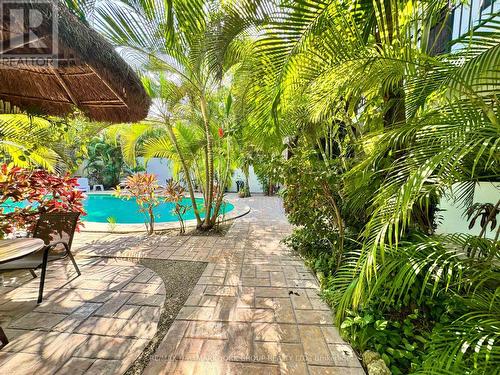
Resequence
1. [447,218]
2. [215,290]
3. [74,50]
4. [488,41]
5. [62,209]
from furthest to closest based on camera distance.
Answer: [447,218], [62,209], [215,290], [74,50], [488,41]

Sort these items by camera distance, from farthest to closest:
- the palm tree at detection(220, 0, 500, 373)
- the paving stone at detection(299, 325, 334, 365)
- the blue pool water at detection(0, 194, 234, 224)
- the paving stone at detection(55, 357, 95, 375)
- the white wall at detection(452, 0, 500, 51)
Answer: the blue pool water at detection(0, 194, 234, 224)
the white wall at detection(452, 0, 500, 51)
the paving stone at detection(299, 325, 334, 365)
the paving stone at detection(55, 357, 95, 375)
the palm tree at detection(220, 0, 500, 373)

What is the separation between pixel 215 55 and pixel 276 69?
2.12 m

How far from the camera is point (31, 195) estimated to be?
362 centimetres

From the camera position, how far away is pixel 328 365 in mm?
1739

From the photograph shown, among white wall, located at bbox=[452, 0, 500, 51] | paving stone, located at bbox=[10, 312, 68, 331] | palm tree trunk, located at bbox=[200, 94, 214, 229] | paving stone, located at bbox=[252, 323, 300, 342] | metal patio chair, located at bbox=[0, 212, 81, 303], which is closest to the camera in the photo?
paving stone, located at bbox=[252, 323, 300, 342]

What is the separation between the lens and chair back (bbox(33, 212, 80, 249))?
3053 mm

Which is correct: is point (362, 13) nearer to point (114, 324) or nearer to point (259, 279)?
point (259, 279)

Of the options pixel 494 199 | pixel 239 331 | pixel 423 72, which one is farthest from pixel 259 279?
pixel 494 199

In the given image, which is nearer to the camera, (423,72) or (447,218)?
(423,72)

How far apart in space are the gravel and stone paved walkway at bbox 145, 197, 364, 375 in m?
0.08

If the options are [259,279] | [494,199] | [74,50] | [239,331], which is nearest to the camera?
[74,50]

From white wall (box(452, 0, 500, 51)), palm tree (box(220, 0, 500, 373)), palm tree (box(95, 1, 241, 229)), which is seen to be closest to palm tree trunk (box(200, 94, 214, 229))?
palm tree (box(95, 1, 241, 229))

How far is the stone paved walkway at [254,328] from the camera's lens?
5.69ft

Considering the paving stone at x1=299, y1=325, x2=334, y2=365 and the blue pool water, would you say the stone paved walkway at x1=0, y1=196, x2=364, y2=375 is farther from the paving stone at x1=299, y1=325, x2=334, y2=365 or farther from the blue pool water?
the blue pool water
